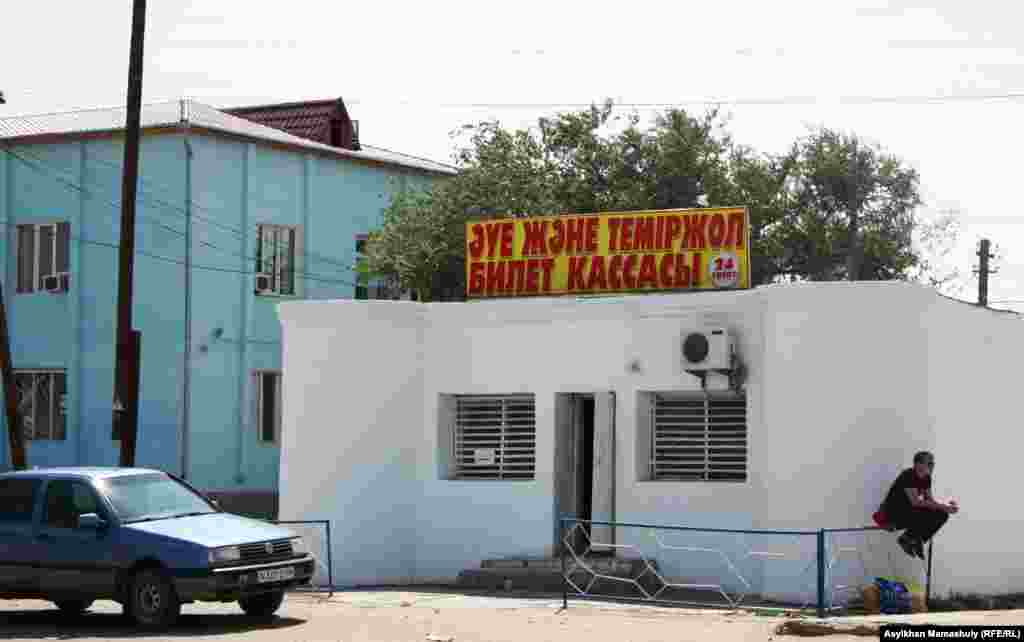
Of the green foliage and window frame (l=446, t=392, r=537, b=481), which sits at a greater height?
the green foliage

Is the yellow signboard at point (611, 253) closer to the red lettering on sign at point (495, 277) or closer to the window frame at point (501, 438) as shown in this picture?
the red lettering on sign at point (495, 277)

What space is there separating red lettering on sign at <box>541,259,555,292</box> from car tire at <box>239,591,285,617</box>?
239 inches

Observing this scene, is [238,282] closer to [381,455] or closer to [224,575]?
[381,455]

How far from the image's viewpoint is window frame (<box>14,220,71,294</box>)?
3691 cm

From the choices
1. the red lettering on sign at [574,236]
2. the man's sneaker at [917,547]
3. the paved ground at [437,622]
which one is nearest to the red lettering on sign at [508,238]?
the red lettering on sign at [574,236]

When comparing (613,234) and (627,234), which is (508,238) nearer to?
(613,234)

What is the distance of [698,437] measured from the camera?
797 inches

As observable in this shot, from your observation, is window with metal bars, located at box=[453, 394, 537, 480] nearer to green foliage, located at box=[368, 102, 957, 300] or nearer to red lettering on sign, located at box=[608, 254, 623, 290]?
red lettering on sign, located at box=[608, 254, 623, 290]

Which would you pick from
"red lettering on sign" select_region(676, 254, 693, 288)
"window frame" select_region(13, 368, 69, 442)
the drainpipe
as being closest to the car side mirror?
"red lettering on sign" select_region(676, 254, 693, 288)

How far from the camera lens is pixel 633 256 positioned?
21.2m

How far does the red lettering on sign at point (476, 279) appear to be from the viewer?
73.2ft

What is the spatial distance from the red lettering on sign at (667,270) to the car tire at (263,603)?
6.42m

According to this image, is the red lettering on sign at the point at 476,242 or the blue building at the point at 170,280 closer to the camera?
the red lettering on sign at the point at 476,242

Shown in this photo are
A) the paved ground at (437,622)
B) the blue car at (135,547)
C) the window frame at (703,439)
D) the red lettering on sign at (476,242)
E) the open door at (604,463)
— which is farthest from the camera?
the red lettering on sign at (476,242)
